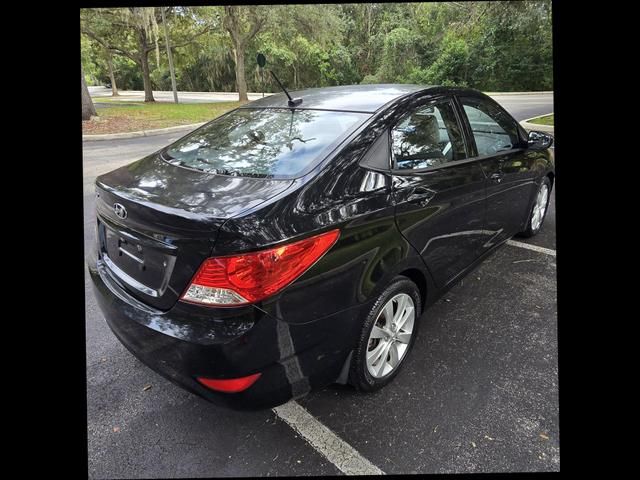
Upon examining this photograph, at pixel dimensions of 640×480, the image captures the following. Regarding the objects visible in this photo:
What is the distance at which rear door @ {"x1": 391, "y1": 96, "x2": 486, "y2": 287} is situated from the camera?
2283 mm

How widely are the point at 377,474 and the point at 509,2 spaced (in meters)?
12.9

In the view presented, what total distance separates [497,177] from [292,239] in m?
2.02

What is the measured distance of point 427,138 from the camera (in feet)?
8.34

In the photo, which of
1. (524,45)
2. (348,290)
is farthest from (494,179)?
(524,45)

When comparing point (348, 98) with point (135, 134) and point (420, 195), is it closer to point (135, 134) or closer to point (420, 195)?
point (420, 195)

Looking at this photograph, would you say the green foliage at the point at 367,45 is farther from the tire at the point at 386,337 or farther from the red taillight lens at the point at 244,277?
the red taillight lens at the point at 244,277

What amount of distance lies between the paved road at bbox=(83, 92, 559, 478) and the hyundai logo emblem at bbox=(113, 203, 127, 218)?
1036 millimetres

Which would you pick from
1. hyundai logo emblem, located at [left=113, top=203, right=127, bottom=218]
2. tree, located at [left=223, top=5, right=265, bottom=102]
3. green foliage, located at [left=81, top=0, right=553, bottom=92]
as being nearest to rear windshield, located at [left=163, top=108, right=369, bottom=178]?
hyundai logo emblem, located at [left=113, top=203, right=127, bottom=218]

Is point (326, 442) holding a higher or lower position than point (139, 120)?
lower

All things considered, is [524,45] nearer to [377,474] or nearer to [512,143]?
[512,143]

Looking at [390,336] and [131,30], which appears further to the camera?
[131,30]

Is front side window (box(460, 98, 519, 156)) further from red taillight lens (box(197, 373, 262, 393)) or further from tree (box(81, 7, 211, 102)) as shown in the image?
tree (box(81, 7, 211, 102))

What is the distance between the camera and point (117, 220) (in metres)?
2.03

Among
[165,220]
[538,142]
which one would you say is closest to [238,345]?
[165,220]
